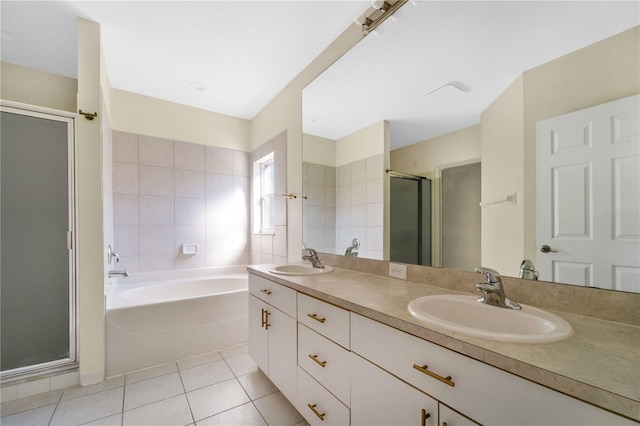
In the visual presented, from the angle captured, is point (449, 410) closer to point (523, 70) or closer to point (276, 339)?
point (276, 339)

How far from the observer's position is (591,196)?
2.88ft

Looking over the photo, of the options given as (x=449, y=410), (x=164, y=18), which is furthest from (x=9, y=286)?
(x=449, y=410)

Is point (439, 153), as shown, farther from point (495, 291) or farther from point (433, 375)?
point (433, 375)

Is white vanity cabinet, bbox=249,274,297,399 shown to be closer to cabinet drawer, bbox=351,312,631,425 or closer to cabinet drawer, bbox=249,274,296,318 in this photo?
cabinet drawer, bbox=249,274,296,318

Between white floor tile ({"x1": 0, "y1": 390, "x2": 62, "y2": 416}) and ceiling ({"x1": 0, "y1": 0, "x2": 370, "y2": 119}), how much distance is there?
2532mm

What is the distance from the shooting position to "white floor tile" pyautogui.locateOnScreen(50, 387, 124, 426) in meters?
1.51

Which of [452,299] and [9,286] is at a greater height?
[452,299]

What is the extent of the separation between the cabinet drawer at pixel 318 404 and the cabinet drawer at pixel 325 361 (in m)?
0.03

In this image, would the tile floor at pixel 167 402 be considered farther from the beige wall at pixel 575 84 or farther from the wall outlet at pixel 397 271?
the beige wall at pixel 575 84

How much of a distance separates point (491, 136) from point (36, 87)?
11.9ft

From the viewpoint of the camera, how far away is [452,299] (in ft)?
3.58

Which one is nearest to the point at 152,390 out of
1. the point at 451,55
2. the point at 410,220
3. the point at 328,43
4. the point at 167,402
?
the point at 167,402

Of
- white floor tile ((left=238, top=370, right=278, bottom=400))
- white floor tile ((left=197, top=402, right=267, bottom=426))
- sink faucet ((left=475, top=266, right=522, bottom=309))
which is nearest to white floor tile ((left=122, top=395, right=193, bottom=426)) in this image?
white floor tile ((left=197, top=402, right=267, bottom=426))

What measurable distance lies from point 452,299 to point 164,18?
97.2 inches
